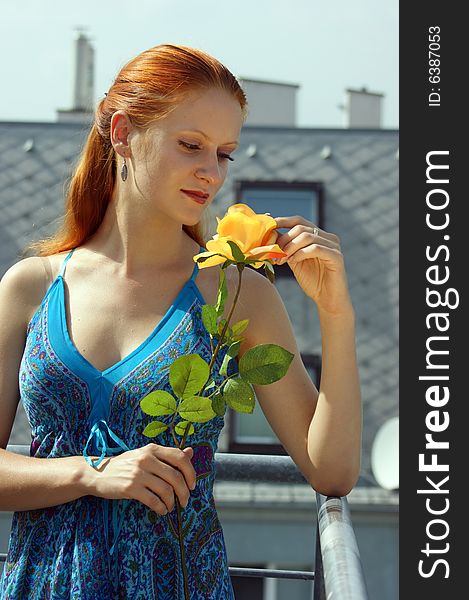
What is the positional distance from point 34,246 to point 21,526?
21.2 inches

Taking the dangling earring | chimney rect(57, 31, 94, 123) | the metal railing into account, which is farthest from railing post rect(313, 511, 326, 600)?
chimney rect(57, 31, 94, 123)

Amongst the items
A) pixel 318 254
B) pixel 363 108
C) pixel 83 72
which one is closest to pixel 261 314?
pixel 318 254

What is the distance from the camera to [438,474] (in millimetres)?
8109

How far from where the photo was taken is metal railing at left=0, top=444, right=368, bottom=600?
132 cm

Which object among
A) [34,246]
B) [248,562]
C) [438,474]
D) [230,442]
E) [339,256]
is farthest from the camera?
[230,442]

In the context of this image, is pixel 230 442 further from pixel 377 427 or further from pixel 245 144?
pixel 245 144

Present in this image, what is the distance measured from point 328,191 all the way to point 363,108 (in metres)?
5.44

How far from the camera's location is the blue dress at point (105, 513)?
5.60 ft

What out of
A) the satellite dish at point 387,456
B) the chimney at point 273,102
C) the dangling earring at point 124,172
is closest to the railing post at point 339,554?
the dangling earring at point 124,172

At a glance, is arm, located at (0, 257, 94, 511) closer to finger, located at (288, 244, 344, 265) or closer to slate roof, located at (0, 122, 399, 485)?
finger, located at (288, 244, 344, 265)

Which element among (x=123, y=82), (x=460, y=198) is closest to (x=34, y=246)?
(x=123, y=82)

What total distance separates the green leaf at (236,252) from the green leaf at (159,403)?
193mm

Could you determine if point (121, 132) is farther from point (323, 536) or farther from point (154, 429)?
point (323, 536)

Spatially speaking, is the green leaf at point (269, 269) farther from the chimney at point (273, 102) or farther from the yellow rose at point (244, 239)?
the chimney at point (273, 102)
